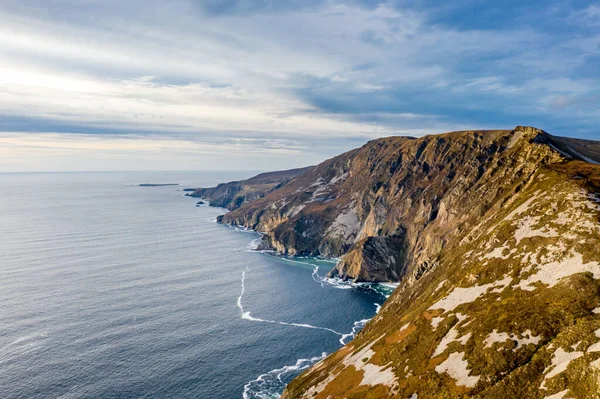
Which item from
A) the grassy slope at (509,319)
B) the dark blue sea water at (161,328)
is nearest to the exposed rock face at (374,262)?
the dark blue sea water at (161,328)

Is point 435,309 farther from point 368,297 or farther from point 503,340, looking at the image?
point 368,297

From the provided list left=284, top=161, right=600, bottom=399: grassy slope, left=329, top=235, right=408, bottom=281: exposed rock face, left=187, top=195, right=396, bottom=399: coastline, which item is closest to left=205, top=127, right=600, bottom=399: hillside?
left=284, top=161, right=600, bottom=399: grassy slope

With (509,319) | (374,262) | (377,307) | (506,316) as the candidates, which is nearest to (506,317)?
(506,316)

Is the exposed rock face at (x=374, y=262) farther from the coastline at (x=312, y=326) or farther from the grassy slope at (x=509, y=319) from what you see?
the grassy slope at (x=509, y=319)

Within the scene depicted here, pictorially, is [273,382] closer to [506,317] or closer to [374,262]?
[506,317]

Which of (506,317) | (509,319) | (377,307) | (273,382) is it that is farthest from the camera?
Answer: (377,307)

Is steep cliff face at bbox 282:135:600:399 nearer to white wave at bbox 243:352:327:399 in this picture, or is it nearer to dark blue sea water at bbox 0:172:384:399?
white wave at bbox 243:352:327:399
